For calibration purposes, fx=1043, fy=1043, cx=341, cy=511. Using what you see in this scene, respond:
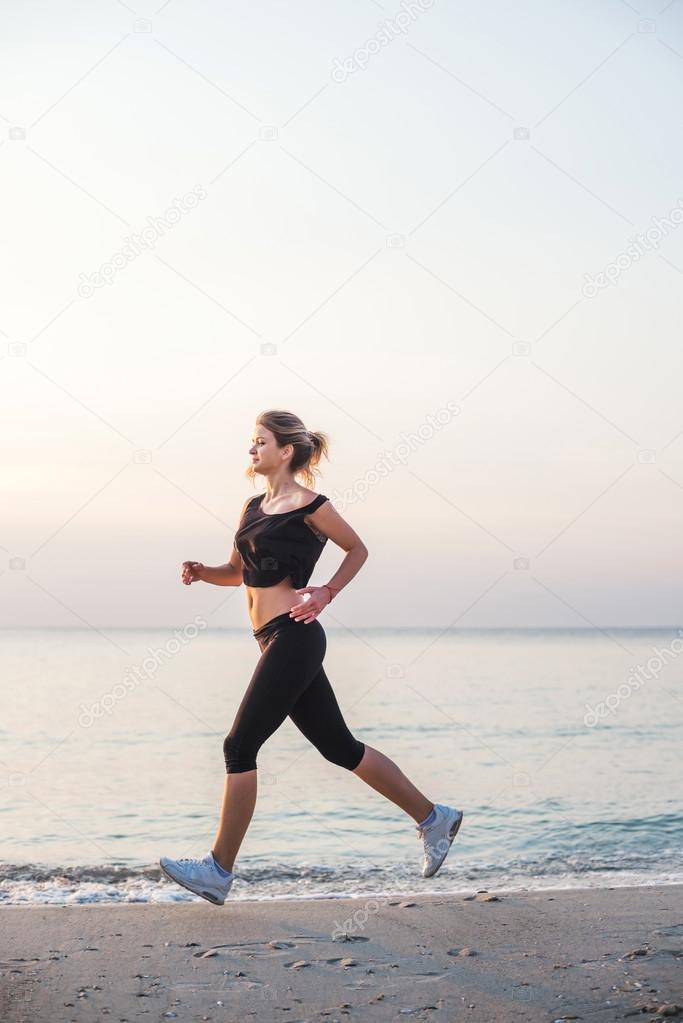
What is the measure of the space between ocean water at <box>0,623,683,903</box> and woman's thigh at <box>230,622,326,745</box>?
1219mm

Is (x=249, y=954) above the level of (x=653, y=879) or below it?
below

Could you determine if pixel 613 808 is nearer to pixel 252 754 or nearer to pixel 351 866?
pixel 351 866

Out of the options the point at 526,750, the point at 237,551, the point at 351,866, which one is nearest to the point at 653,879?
the point at 351,866

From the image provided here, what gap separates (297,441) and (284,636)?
791 mm

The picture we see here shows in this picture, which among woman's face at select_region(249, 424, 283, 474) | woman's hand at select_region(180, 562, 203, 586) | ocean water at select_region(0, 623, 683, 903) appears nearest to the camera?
woman's face at select_region(249, 424, 283, 474)

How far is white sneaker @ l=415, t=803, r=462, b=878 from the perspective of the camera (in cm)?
416

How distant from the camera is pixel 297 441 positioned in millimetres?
4176

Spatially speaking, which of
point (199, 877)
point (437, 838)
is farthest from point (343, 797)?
point (199, 877)

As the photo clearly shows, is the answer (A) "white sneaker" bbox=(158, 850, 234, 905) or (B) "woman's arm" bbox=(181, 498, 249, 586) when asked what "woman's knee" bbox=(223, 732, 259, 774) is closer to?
(A) "white sneaker" bbox=(158, 850, 234, 905)

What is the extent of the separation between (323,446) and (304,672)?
3.09 ft

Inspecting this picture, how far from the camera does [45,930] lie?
11.6 feet

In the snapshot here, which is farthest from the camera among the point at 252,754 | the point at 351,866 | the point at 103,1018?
the point at 351,866

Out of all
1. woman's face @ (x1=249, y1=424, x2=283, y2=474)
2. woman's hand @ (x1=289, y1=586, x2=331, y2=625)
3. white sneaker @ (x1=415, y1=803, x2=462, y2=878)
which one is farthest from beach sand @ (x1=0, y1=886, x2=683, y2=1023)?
woman's face @ (x1=249, y1=424, x2=283, y2=474)
